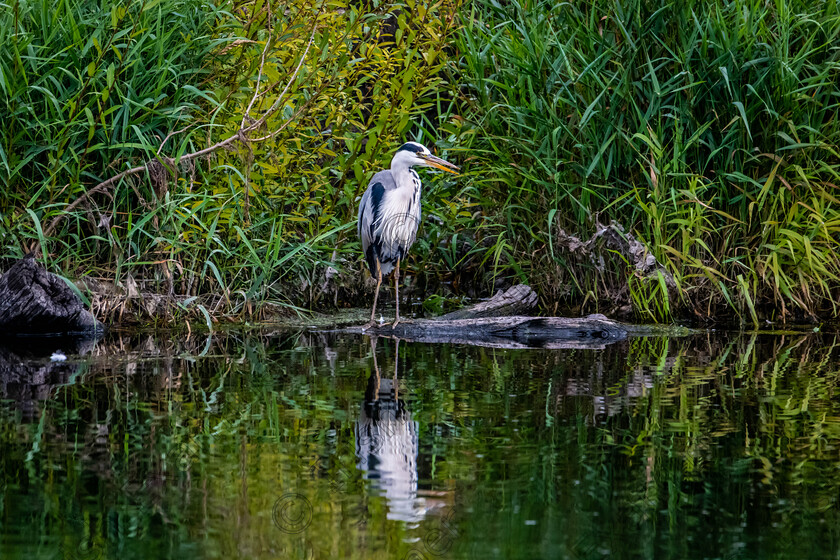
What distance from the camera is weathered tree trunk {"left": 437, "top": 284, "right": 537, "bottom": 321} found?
6949 millimetres

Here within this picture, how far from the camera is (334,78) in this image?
7.04 m

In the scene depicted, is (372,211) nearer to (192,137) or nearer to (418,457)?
(192,137)

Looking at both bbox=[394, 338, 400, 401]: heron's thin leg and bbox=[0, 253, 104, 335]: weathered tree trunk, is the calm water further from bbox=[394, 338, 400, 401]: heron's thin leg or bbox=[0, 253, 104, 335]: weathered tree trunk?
bbox=[0, 253, 104, 335]: weathered tree trunk

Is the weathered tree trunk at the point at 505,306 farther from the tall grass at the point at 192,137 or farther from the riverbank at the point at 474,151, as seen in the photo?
the tall grass at the point at 192,137

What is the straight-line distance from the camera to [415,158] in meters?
7.18

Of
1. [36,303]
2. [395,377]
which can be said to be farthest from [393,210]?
[36,303]

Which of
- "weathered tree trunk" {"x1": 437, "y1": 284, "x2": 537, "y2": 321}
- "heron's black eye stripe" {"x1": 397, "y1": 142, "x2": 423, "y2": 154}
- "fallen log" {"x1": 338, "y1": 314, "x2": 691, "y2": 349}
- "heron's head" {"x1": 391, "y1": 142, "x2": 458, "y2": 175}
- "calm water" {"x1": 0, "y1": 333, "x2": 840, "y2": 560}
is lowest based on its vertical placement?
"calm water" {"x1": 0, "y1": 333, "x2": 840, "y2": 560}

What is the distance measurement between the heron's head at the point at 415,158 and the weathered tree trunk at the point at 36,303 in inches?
88.4

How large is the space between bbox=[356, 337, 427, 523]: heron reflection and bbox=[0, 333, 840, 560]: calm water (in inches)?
0.4

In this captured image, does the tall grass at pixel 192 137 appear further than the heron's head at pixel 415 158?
No

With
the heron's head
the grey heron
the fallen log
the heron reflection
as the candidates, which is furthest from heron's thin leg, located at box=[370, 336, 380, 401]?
the heron's head

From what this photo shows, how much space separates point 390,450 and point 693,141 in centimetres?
396

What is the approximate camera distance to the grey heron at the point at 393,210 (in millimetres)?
6930

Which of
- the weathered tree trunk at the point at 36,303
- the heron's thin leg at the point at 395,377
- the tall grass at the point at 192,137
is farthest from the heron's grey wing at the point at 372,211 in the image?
the weathered tree trunk at the point at 36,303
